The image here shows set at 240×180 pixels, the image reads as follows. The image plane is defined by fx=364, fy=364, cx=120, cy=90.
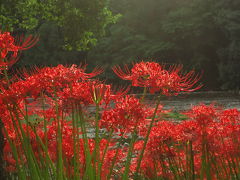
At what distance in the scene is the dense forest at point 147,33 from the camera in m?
17.6

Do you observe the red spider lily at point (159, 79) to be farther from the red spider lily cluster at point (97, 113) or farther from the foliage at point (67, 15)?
the foliage at point (67, 15)

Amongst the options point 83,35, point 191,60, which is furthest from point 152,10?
point 83,35

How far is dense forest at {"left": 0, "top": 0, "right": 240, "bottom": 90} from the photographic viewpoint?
17.6 m

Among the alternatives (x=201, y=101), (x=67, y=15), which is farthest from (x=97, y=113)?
(x=201, y=101)

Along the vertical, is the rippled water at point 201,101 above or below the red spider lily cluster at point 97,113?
below

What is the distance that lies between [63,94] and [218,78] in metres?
29.3

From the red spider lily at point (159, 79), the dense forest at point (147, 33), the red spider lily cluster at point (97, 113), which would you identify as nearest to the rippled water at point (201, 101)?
the dense forest at point (147, 33)

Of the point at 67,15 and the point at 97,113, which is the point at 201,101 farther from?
the point at 97,113

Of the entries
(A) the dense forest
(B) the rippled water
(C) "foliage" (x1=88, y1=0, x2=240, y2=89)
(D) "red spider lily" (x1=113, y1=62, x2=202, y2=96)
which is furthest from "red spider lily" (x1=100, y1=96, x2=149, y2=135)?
(C) "foliage" (x1=88, y1=0, x2=240, y2=89)

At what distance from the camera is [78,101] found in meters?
1.99

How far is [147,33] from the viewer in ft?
122

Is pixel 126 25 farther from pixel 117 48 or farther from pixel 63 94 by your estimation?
pixel 63 94

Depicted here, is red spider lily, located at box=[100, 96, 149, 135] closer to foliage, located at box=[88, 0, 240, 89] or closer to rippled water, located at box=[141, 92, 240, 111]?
rippled water, located at box=[141, 92, 240, 111]

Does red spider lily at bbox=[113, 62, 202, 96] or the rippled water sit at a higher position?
red spider lily at bbox=[113, 62, 202, 96]
